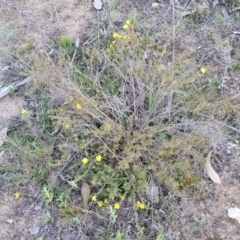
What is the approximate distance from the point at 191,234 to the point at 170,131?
0.54 metres

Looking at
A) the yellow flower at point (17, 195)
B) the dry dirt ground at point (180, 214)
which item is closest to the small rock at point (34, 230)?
the dry dirt ground at point (180, 214)

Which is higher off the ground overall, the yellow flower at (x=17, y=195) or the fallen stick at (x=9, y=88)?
the fallen stick at (x=9, y=88)

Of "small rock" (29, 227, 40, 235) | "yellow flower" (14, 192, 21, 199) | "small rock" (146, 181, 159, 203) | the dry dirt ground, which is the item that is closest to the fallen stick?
the dry dirt ground

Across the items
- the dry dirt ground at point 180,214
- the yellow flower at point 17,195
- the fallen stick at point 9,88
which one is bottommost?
the dry dirt ground at point 180,214

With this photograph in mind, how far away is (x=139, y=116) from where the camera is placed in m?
2.35

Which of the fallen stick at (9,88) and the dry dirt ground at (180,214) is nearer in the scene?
the dry dirt ground at (180,214)

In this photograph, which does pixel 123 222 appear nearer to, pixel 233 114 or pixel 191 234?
pixel 191 234

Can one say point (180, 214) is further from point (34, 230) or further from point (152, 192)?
point (34, 230)

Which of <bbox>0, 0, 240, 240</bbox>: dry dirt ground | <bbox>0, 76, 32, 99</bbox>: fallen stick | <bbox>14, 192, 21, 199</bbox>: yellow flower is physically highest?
<bbox>0, 76, 32, 99</bbox>: fallen stick

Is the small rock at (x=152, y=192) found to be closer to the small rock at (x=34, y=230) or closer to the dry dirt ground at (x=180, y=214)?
the dry dirt ground at (x=180, y=214)

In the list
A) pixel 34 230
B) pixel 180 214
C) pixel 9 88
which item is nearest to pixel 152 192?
pixel 180 214

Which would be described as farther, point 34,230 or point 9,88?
point 9,88

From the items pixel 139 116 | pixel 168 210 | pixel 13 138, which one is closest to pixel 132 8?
pixel 139 116

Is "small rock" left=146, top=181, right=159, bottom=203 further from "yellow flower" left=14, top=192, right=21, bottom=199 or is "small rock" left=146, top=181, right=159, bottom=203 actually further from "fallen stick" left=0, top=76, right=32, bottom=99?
"fallen stick" left=0, top=76, right=32, bottom=99
